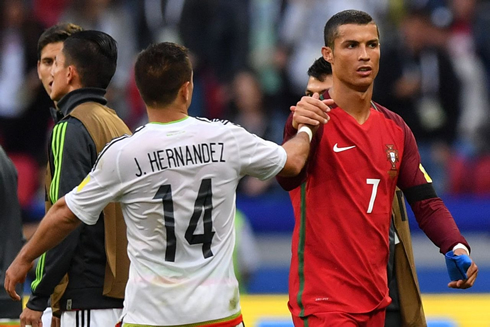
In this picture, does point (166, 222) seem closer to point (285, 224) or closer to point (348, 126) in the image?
point (348, 126)

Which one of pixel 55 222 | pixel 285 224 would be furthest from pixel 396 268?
pixel 285 224

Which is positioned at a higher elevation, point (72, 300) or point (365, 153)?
point (365, 153)

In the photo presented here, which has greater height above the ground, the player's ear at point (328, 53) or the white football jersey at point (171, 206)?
the player's ear at point (328, 53)

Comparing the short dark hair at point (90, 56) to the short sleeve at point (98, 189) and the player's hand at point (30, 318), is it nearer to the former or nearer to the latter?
the short sleeve at point (98, 189)

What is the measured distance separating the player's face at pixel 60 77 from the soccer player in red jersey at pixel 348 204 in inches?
45.4

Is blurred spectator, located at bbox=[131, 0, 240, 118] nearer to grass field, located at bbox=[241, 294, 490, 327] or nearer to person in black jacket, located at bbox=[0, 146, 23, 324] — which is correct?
grass field, located at bbox=[241, 294, 490, 327]

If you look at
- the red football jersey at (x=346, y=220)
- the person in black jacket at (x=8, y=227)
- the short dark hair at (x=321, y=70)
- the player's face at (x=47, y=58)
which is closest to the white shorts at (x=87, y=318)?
the person in black jacket at (x=8, y=227)

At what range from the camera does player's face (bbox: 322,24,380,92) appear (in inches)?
177

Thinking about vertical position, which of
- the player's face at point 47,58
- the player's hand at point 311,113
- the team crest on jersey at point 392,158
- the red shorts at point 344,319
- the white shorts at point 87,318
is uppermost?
the player's face at point 47,58

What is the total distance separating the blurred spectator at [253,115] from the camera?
405 inches

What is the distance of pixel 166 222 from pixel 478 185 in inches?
271

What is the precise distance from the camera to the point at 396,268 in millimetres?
4871

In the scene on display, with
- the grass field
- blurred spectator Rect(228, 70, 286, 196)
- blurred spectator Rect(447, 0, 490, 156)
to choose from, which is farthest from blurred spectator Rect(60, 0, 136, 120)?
the grass field

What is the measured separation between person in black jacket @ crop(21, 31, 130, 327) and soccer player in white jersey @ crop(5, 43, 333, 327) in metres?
0.41
